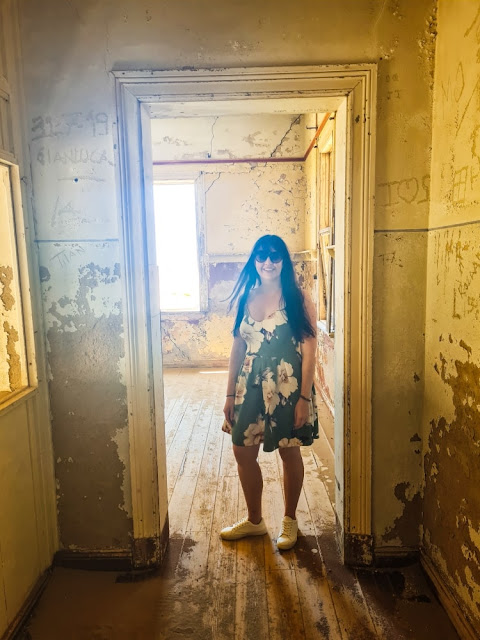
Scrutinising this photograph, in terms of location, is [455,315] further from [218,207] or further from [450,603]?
[218,207]

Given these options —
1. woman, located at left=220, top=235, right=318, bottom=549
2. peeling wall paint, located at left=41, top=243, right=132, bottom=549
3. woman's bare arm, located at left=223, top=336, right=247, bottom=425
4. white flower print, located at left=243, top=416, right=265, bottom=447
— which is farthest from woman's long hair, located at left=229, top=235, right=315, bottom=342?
peeling wall paint, located at left=41, top=243, right=132, bottom=549

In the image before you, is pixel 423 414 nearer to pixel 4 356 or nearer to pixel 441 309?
pixel 441 309

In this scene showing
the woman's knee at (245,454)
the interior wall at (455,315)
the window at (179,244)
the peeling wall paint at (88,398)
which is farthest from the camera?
the window at (179,244)

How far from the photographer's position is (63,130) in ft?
6.19

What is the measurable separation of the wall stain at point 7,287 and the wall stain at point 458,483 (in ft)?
5.91

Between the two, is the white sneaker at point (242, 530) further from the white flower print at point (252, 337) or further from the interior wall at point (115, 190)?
the white flower print at point (252, 337)

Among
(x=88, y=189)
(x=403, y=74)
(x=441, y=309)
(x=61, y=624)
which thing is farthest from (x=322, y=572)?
(x=403, y=74)

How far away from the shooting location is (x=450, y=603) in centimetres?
177

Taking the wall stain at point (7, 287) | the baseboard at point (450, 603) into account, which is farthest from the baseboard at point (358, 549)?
the wall stain at point (7, 287)

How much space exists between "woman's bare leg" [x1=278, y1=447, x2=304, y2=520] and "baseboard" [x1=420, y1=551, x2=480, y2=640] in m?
0.63

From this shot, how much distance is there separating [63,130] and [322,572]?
2293mm

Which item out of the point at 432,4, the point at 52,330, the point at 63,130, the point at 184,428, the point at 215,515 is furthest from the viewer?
the point at 184,428

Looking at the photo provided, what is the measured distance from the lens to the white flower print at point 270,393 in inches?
81.7

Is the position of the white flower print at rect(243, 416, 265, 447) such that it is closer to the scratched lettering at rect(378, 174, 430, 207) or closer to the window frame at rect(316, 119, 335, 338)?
the scratched lettering at rect(378, 174, 430, 207)
